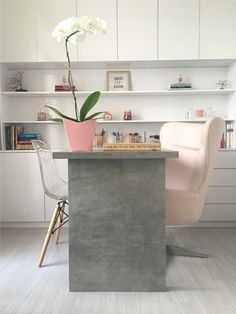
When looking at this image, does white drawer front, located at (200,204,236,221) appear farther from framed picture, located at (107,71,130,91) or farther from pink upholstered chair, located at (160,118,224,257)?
framed picture, located at (107,71,130,91)

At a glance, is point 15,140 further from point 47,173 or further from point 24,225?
point 47,173

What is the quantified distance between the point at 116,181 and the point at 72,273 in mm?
599

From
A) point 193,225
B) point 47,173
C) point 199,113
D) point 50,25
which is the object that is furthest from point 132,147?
point 50,25

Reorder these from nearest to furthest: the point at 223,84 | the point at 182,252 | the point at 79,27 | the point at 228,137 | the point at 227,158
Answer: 1. the point at 79,27
2. the point at 182,252
3. the point at 227,158
4. the point at 228,137
5. the point at 223,84

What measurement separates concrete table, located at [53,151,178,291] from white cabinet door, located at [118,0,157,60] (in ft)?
6.17

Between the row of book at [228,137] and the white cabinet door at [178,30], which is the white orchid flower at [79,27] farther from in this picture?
the row of book at [228,137]

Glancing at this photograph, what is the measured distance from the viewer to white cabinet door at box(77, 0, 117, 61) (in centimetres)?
328

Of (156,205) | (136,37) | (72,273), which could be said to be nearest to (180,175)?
(156,205)

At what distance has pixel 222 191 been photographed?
10.7ft

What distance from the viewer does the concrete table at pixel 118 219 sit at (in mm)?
1791

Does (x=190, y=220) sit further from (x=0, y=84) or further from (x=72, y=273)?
(x=0, y=84)

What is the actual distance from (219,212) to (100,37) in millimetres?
2216

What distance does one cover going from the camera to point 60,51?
3328 millimetres

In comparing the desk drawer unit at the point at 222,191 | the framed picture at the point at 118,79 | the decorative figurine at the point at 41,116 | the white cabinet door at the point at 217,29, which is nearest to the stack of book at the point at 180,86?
the white cabinet door at the point at 217,29
